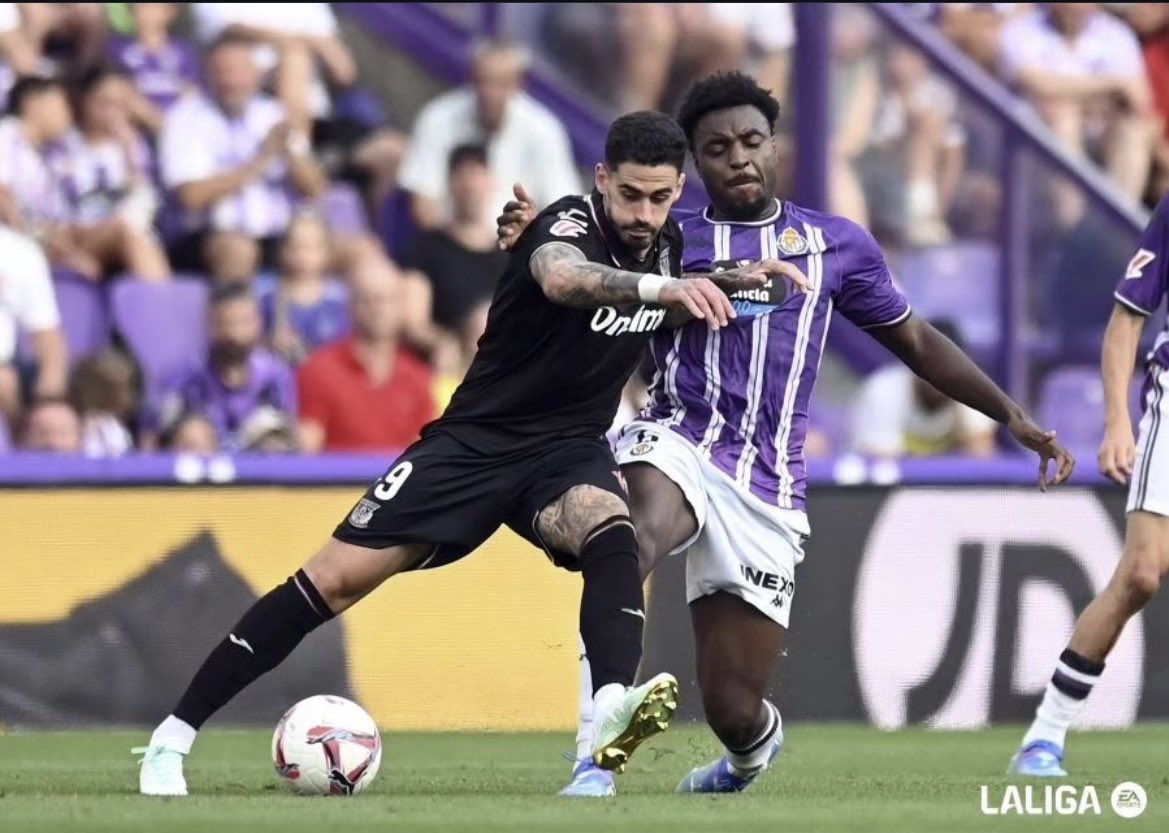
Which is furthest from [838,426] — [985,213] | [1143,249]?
[1143,249]

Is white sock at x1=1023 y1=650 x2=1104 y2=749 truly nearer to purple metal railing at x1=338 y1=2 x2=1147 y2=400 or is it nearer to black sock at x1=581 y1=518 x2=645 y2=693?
black sock at x1=581 y1=518 x2=645 y2=693

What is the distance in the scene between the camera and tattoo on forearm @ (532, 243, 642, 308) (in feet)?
21.2

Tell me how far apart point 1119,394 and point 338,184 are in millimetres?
5883

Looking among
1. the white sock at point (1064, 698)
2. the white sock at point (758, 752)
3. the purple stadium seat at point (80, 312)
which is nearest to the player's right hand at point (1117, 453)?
the white sock at point (1064, 698)

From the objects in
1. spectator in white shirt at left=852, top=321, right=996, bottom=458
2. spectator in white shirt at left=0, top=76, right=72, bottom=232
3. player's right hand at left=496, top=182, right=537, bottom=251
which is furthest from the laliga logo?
spectator in white shirt at left=0, top=76, right=72, bottom=232

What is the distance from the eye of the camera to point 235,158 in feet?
41.6

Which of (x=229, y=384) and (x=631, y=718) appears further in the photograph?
(x=229, y=384)

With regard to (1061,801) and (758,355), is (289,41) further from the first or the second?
(1061,801)

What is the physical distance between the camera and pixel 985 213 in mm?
13570

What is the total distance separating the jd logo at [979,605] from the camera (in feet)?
33.7

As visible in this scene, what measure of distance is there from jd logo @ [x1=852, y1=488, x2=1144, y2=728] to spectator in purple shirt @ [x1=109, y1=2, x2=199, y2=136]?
4752 mm

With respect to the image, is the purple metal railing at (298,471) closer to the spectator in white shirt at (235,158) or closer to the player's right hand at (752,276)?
the spectator in white shirt at (235,158)

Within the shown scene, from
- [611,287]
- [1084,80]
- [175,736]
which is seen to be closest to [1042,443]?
[611,287]

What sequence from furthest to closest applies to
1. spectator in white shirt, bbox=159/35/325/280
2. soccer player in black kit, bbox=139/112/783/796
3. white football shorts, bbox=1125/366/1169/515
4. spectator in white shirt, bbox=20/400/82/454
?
1. spectator in white shirt, bbox=159/35/325/280
2. spectator in white shirt, bbox=20/400/82/454
3. white football shorts, bbox=1125/366/1169/515
4. soccer player in black kit, bbox=139/112/783/796
